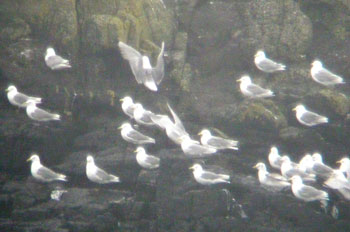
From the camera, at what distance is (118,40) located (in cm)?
1329

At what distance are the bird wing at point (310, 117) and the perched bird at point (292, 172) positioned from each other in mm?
1176

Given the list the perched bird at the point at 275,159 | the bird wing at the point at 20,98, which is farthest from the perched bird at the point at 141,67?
the perched bird at the point at 275,159

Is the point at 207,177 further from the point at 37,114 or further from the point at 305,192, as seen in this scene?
the point at 37,114

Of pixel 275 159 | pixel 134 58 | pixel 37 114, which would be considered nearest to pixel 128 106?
pixel 134 58

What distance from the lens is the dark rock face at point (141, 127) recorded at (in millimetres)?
12539

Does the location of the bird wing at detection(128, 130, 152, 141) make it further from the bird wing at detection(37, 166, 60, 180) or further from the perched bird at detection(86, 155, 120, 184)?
the bird wing at detection(37, 166, 60, 180)

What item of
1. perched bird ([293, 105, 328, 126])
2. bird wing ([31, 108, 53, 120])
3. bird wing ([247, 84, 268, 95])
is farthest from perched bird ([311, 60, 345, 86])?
bird wing ([31, 108, 53, 120])

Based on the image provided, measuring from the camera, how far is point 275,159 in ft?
42.6

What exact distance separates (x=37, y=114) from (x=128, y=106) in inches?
92.9

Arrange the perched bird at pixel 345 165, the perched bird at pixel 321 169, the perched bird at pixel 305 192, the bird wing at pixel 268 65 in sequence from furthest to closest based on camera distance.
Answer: the bird wing at pixel 268 65
the perched bird at pixel 345 165
the perched bird at pixel 321 169
the perched bird at pixel 305 192

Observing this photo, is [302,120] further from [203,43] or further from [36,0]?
[36,0]

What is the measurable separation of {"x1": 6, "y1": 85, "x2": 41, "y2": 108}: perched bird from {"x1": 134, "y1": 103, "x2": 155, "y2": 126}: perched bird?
257 cm

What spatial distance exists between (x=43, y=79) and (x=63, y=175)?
270 centimetres

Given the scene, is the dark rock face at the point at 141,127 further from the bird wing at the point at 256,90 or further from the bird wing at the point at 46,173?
the bird wing at the point at 256,90
